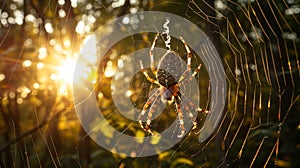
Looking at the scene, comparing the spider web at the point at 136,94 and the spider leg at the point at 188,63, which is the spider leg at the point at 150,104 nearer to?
the spider web at the point at 136,94

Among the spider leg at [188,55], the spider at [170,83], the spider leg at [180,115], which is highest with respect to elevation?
the spider leg at [188,55]

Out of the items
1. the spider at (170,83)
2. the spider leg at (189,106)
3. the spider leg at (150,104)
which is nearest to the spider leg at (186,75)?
the spider at (170,83)

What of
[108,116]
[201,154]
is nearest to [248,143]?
[201,154]

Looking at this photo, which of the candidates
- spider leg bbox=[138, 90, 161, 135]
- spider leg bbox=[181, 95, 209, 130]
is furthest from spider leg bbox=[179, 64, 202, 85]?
spider leg bbox=[138, 90, 161, 135]

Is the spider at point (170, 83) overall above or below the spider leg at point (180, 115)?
above

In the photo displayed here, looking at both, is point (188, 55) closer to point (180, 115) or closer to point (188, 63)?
point (188, 63)

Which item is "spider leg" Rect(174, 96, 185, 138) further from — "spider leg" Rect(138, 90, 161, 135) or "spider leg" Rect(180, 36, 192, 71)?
"spider leg" Rect(180, 36, 192, 71)

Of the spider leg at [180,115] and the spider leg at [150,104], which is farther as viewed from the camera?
the spider leg at [150,104]
